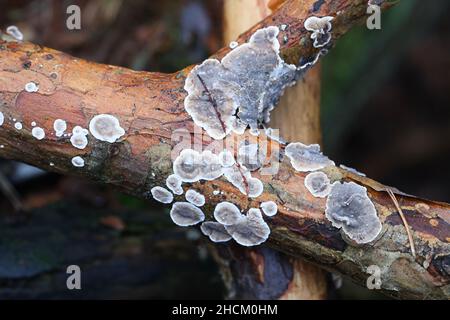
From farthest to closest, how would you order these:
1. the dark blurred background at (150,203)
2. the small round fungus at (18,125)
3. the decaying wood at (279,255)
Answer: the dark blurred background at (150,203) < the decaying wood at (279,255) < the small round fungus at (18,125)

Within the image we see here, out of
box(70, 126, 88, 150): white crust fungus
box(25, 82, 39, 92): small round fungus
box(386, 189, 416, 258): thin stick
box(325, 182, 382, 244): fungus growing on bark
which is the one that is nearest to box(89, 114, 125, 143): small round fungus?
box(70, 126, 88, 150): white crust fungus

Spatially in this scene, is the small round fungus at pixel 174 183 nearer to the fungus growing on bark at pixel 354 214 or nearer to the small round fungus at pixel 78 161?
the small round fungus at pixel 78 161

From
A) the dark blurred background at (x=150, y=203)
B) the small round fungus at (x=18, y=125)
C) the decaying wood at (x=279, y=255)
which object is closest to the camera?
the small round fungus at (x=18, y=125)

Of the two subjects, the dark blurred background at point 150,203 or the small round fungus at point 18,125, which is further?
the dark blurred background at point 150,203

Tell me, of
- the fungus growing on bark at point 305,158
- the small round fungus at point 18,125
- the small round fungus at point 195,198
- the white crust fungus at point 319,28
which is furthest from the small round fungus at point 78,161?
the white crust fungus at point 319,28

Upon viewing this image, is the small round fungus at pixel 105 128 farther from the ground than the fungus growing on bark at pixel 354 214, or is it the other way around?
the small round fungus at pixel 105 128

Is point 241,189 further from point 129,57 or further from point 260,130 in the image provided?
point 129,57
